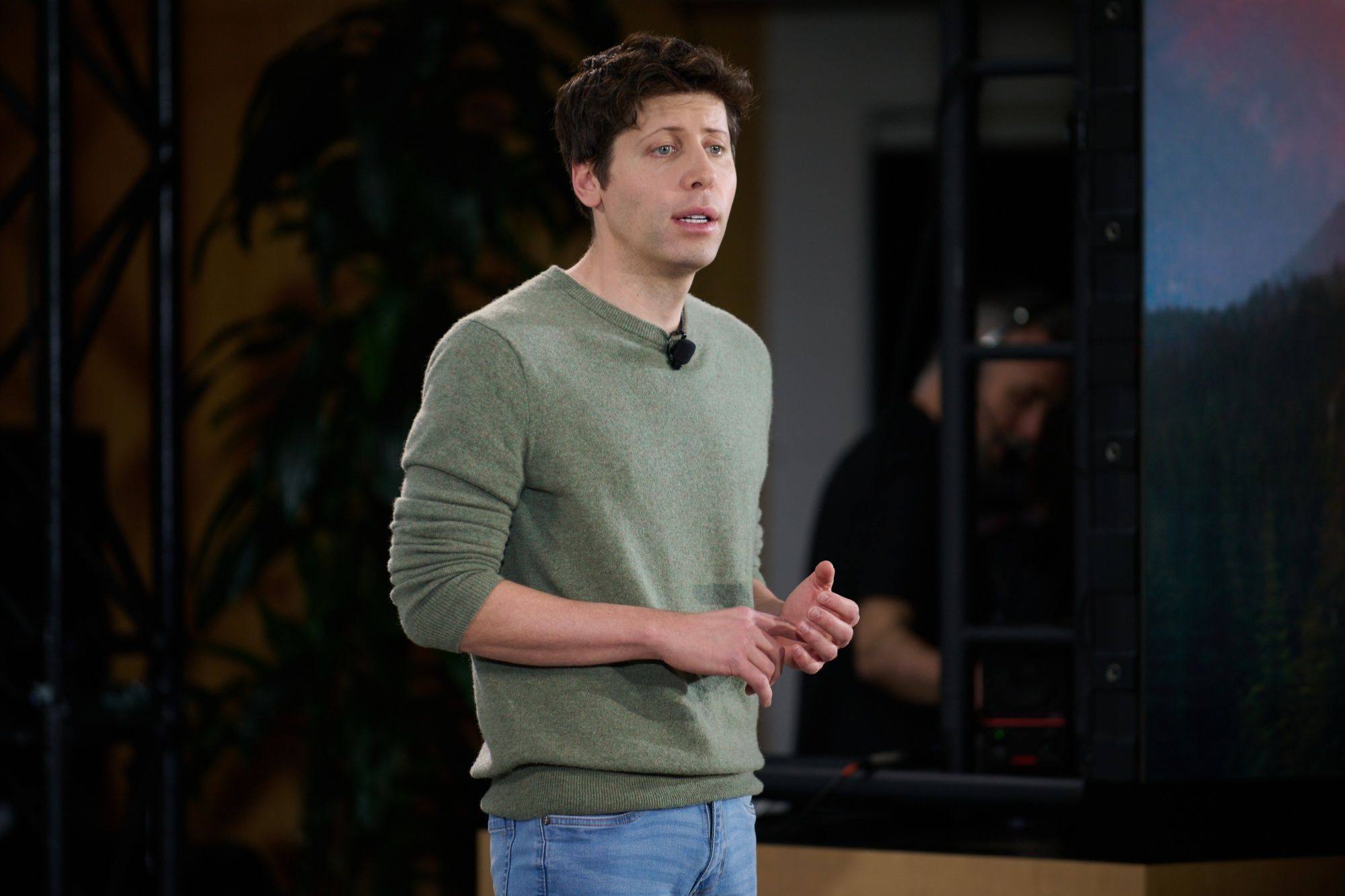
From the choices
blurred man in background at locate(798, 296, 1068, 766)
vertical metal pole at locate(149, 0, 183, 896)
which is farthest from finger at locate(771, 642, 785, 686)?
vertical metal pole at locate(149, 0, 183, 896)

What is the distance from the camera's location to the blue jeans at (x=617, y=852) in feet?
3.73

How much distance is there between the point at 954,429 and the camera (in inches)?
76.5

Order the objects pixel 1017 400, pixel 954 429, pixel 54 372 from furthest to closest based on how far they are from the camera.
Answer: pixel 54 372, pixel 1017 400, pixel 954 429

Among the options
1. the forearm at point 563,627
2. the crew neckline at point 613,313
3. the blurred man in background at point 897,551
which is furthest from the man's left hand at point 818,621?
the blurred man in background at point 897,551

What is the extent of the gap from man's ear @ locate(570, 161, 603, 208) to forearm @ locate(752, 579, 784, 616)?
353 millimetres

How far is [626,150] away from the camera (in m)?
1.18

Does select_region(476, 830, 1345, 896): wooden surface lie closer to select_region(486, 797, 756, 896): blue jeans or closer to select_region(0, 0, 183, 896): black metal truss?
select_region(486, 797, 756, 896): blue jeans

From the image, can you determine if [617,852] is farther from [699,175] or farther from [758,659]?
[699,175]

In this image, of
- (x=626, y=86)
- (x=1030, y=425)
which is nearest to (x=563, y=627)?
(x=626, y=86)

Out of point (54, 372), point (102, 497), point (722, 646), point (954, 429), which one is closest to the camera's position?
point (722, 646)

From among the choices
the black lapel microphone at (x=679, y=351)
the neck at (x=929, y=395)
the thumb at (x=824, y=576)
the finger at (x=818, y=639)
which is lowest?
the finger at (x=818, y=639)

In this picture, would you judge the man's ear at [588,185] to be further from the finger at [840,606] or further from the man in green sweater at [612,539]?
the finger at [840,606]

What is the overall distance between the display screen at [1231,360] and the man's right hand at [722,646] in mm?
827

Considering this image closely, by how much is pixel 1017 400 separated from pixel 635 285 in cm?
151
